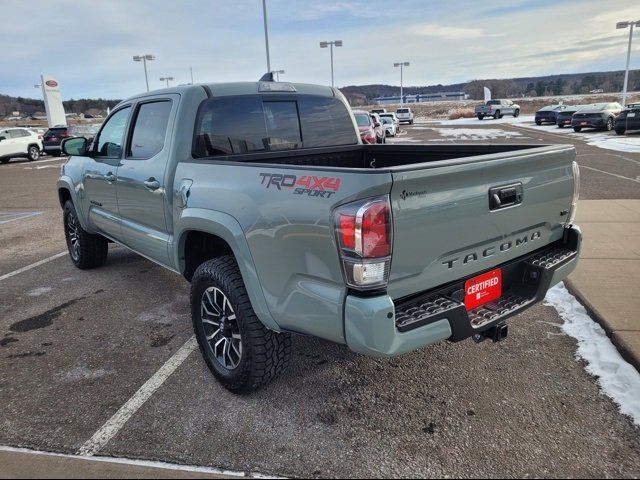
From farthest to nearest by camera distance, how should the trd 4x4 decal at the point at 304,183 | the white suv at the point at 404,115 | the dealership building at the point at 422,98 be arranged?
the dealership building at the point at 422,98 → the white suv at the point at 404,115 → the trd 4x4 decal at the point at 304,183

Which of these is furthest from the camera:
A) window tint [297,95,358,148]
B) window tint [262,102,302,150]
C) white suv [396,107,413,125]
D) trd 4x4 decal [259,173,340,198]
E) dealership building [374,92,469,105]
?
dealership building [374,92,469,105]

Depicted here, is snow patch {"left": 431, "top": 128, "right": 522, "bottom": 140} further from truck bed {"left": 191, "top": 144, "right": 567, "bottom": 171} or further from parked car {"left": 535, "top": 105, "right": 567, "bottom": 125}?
truck bed {"left": 191, "top": 144, "right": 567, "bottom": 171}

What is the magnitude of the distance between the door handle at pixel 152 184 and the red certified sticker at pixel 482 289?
2377 millimetres

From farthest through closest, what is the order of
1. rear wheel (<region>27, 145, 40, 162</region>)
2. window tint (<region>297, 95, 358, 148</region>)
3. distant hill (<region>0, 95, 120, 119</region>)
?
distant hill (<region>0, 95, 120, 119</region>) < rear wheel (<region>27, 145, 40, 162</region>) < window tint (<region>297, 95, 358, 148</region>)

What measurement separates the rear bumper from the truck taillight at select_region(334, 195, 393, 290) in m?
0.11

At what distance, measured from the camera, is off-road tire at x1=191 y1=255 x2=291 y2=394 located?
116 inches

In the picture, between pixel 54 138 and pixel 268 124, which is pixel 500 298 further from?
pixel 54 138

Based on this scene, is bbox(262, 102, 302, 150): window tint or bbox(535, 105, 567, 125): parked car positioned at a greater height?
bbox(262, 102, 302, 150): window tint

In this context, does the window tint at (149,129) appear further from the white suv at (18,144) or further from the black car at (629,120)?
the black car at (629,120)

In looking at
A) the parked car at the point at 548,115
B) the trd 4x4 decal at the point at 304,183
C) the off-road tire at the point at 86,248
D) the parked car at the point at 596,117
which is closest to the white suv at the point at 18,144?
the off-road tire at the point at 86,248

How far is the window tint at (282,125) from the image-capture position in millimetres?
3988

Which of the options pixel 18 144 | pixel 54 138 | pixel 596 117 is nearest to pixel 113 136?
pixel 18 144

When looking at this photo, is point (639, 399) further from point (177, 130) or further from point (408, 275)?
point (177, 130)

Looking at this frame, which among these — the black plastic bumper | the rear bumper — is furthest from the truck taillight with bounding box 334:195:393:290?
the black plastic bumper
